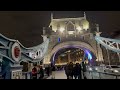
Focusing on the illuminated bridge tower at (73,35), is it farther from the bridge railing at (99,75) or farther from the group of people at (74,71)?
the group of people at (74,71)

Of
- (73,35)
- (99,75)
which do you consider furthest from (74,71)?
(73,35)

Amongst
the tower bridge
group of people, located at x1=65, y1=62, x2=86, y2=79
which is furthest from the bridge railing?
the tower bridge

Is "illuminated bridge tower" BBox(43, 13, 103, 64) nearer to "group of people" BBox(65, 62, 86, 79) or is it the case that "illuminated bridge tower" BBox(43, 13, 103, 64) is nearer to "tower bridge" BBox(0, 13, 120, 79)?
"tower bridge" BBox(0, 13, 120, 79)

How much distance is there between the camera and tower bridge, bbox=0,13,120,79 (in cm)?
541

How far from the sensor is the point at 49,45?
23.4 feet

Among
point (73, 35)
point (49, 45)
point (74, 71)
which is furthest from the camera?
point (73, 35)

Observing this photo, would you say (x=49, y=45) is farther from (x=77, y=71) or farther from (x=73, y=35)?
(x=77, y=71)

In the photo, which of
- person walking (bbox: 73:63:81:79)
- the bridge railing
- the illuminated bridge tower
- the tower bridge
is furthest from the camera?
the illuminated bridge tower

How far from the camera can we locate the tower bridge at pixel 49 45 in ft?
17.7

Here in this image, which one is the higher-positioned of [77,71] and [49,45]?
[49,45]

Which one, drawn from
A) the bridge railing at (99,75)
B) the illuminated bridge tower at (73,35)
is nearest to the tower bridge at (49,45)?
the illuminated bridge tower at (73,35)

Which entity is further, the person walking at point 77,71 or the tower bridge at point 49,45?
the person walking at point 77,71
